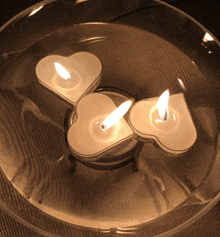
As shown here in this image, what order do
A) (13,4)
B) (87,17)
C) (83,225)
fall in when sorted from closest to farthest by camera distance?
(83,225) < (87,17) < (13,4)

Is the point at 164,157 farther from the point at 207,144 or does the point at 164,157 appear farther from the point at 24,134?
the point at 24,134

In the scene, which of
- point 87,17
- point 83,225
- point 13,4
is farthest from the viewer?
point 13,4

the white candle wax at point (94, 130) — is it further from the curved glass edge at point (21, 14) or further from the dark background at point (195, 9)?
the dark background at point (195, 9)

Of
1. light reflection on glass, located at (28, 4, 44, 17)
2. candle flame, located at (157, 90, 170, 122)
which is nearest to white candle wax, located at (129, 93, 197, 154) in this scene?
candle flame, located at (157, 90, 170, 122)

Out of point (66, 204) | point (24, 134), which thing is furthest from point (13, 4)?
point (66, 204)

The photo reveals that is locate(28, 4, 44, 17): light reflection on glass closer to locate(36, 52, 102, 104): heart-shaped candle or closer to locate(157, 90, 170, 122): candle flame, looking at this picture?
locate(36, 52, 102, 104): heart-shaped candle

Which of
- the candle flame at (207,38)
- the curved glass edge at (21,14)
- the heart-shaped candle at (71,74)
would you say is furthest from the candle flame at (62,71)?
the candle flame at (207,38)

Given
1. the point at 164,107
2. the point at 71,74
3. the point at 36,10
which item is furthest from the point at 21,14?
the point at 164,107
